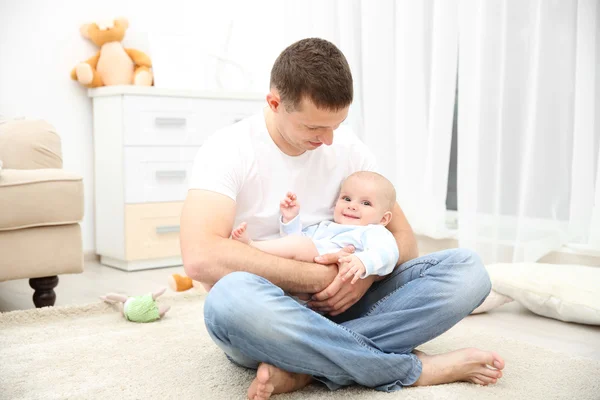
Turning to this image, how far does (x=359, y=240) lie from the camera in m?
1.52

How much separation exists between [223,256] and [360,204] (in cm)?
35

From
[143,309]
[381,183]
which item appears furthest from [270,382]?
[143,309]

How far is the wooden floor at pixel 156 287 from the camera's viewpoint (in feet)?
6.35

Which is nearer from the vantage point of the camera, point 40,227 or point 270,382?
point 270,382

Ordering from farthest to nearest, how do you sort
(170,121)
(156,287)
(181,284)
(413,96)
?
(170,121) < (413,96) < (156,287) < (181,284)

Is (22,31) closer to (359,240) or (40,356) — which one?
(40,356)

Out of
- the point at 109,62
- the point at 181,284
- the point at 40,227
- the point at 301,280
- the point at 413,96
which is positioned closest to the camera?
the point at 301,280

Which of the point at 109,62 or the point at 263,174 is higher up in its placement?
the point at 109,62

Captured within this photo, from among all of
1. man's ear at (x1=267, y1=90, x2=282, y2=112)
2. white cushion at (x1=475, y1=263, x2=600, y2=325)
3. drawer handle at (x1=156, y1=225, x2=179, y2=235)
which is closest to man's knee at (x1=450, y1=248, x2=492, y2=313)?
man's ear at (x1=267, y1=90, x2=282, y2=112)

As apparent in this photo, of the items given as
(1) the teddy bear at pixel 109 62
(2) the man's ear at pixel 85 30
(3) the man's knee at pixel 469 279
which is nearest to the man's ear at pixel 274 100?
(3) the man's knee at pixel 469 279

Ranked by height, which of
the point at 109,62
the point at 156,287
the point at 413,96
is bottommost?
the point at 156,287

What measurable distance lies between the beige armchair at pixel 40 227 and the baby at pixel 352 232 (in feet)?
3.36

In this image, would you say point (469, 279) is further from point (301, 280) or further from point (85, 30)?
point (85, 30)

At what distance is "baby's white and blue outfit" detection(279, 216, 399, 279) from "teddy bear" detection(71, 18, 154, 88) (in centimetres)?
201
